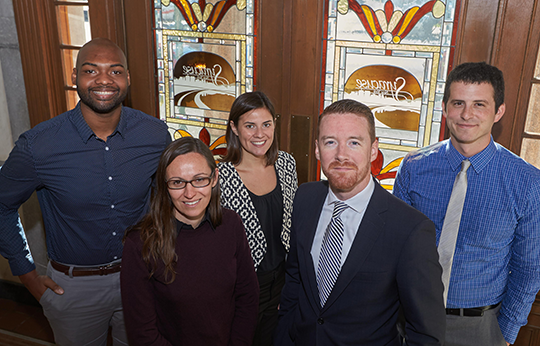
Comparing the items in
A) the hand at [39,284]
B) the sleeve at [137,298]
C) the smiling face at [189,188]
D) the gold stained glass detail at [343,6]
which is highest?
the gold stained glass detail at [343,6]

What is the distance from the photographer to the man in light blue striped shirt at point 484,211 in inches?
70.4

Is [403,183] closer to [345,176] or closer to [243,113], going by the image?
[345,176]

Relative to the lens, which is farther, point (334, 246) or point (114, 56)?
point (114, 56)

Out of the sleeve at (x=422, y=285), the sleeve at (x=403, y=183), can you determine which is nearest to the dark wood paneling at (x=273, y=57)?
the sleeve at (x=403, y=183)

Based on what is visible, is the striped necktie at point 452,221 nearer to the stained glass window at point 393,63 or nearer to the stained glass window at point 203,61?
the stained glass window at point 393,63

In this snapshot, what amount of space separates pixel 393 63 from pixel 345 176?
4.49 ft

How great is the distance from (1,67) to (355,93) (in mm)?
2643

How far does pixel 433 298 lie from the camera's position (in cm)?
133

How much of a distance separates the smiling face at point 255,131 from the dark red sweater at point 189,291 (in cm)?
56

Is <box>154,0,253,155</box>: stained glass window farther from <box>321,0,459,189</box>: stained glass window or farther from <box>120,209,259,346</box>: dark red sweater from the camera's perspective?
<box>120,209,259,346</box>: dark red sweater

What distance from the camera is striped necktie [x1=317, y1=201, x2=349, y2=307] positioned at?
148 centimetres

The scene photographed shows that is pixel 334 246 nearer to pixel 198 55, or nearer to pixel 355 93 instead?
pixel 355 93

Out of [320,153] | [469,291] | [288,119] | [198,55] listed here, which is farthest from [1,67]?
[469,291]

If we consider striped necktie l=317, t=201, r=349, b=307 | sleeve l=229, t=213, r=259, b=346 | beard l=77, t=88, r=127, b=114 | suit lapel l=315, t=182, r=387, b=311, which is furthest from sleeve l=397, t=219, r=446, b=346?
beard l=77, t=88, r=127, b=114
